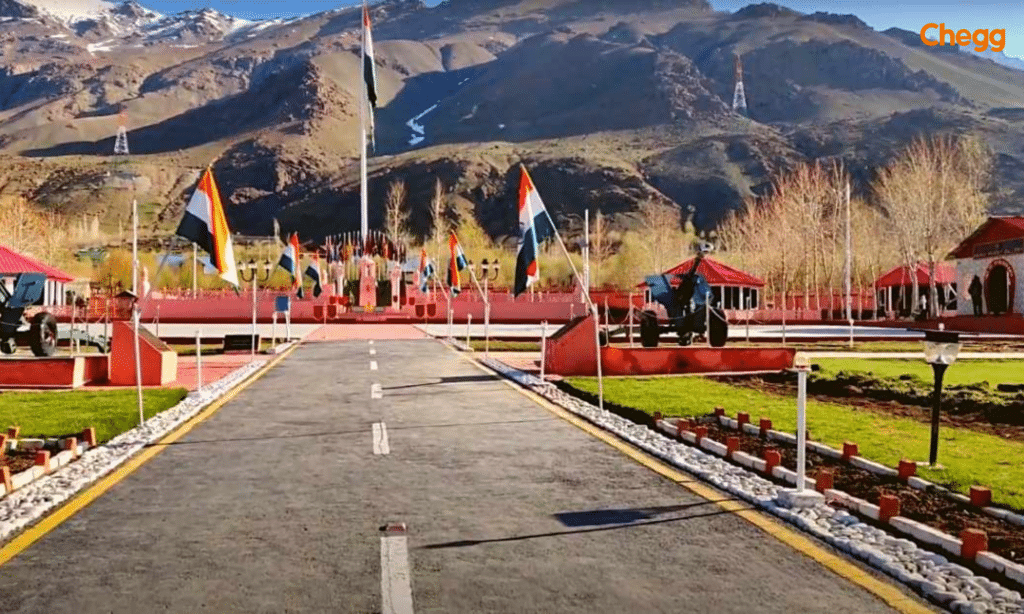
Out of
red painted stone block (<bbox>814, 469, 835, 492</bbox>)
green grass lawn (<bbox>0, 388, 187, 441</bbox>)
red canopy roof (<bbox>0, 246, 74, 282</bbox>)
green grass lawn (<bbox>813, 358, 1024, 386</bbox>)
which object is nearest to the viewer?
red painted stone block (<bbox>814, 469, 835, 492</bbox>)

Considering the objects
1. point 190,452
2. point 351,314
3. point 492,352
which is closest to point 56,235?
point 351,314

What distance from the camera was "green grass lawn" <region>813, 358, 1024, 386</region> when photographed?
20.3 meters

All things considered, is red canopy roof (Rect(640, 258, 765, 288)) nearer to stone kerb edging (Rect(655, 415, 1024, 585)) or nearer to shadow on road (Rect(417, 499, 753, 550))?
stone kerb edging (Rect(655, 415, 1024, 585))

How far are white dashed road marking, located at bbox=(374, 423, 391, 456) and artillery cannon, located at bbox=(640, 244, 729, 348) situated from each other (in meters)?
14.2

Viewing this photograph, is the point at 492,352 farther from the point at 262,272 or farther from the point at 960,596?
the point at 262,272

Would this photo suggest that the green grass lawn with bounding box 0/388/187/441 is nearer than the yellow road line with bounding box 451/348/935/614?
No

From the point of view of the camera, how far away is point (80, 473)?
377 inches

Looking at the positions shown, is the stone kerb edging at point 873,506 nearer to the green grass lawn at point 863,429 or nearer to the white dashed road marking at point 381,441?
the green grass lawn at point 863,429

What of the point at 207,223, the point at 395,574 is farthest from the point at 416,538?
the point at 207,223

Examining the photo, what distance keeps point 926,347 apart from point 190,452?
782cm

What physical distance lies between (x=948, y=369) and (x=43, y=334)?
21.2 meters

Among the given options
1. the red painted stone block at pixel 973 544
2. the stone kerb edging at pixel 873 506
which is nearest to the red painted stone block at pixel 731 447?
the stone kerb edging at pixel 873 506

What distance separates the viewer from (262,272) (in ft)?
332

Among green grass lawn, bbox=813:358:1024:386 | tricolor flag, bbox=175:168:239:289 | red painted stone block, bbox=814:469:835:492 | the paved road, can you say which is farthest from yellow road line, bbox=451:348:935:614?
green grass lawn, bbox=813:358:1024:386
